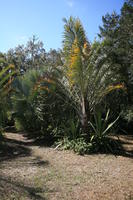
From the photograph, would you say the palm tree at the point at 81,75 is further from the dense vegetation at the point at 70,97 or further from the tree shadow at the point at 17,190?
the tree shadow at the point at 17,190

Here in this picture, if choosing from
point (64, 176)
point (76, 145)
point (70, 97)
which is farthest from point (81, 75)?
point (64, 176)

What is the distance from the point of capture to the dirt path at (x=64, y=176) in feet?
12.5

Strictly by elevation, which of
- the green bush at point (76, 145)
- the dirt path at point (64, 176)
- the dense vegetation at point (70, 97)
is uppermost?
the dense vegetation at point (70, 97)

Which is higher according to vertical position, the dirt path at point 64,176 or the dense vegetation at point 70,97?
the dense vegetation at point 70,97

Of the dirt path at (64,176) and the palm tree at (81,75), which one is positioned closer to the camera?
the dirt path at (64,176)

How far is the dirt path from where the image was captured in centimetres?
380

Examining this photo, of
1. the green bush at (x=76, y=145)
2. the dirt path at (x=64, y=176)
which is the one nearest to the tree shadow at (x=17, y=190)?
the dirt path at (x=64, y=176)

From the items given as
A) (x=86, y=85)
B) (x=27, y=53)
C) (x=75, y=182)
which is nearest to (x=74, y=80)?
(x=86, y=85)

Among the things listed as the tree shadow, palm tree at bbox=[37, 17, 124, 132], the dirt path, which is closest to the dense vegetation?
palm tree at bbox=[37, 17, 124, 132]

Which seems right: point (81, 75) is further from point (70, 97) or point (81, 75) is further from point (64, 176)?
point (64, 176)

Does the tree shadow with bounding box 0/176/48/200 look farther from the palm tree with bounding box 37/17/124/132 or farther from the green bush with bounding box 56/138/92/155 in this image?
the palm tree with bounding box 37/17/124/132

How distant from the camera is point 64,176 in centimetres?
482

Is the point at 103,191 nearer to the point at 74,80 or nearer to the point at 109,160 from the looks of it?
the point at 109,160

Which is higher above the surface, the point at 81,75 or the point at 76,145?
the point at 81,75
